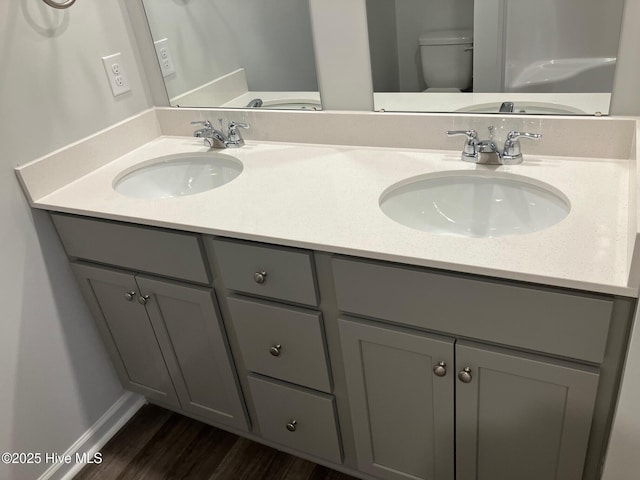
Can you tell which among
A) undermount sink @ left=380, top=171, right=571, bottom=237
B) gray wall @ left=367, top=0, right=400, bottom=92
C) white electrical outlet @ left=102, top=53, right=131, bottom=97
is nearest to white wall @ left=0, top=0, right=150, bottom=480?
white electrical outlet @ left=102, top=53, right=131, bottom=97

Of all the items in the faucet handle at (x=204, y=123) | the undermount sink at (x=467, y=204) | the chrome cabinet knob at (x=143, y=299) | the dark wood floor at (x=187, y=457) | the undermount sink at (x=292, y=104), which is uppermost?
Result: the undermount sink at (x=292, y=104)

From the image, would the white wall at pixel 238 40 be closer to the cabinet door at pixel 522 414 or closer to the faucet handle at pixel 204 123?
the faucet handle at pixel 204 123

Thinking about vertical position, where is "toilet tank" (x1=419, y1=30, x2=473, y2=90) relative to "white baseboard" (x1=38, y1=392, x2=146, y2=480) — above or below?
above

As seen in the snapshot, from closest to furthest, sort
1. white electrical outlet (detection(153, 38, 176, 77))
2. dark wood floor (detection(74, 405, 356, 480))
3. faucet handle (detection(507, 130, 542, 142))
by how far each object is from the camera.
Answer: faucet handle (detection(507, 130, 542, 142)), dark wood floor (detection(74, 405, 356, 480)), white electrical outlet (detection(153, 38, 176, 77))

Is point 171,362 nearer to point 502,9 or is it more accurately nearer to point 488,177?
point 488,177

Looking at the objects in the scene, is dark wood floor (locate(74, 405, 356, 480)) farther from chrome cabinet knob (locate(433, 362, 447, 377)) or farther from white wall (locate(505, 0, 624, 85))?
white wall (locate(505, 0, 624, 85))

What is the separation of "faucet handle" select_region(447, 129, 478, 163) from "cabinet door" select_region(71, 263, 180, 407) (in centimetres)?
93

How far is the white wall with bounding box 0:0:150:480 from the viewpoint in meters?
1.38

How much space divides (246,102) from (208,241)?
569 millimetres

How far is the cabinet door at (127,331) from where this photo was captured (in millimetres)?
1517

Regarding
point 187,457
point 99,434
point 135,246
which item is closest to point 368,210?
point 135,246

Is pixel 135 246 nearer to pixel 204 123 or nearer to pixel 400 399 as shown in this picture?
pixel 204 123

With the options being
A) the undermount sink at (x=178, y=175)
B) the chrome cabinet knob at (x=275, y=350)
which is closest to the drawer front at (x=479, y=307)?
the chrome cabinet knob at (x=275, y=350)

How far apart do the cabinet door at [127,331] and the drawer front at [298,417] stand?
0.34m
